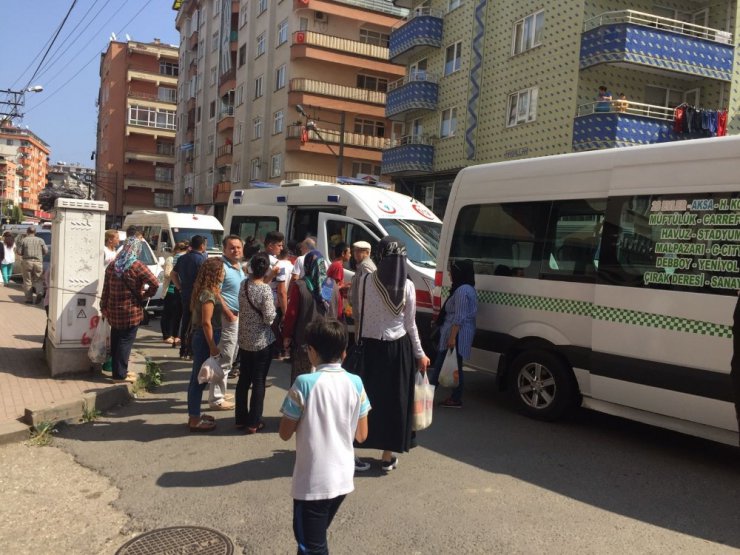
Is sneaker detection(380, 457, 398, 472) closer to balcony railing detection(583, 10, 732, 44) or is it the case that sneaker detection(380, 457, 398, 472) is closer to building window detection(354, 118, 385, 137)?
balcony railing detection(583, 10, 732, 44)

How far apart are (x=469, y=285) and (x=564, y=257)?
1.06m

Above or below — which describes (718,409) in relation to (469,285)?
below

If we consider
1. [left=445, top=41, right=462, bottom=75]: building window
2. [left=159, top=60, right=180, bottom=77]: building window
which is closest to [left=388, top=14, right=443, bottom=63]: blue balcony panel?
[left=445, top=41, right=462, bottom=75]: building window

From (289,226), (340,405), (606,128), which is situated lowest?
(340,405)

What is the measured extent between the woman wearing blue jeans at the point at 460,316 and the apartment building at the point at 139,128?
204 ft

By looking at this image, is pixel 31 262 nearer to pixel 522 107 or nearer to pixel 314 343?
pixel 314 343

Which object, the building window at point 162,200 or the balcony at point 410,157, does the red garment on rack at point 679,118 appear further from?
the building window at point 162,200

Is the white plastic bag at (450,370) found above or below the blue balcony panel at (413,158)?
below

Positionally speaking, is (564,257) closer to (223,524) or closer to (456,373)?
(456,373)

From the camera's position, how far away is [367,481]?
15.2 ft

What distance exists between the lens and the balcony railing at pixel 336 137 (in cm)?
3559

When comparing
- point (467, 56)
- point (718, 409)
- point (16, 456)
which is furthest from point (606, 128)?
point (16, 456)

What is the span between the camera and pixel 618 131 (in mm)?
17891

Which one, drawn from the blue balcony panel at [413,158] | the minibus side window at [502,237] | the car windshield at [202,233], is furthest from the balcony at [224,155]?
the minibus side window at [502,237]
